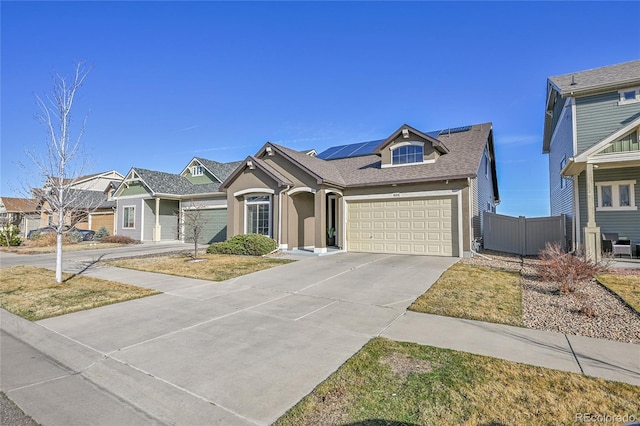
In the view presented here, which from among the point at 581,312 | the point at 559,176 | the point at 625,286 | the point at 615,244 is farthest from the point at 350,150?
the point at 581,312

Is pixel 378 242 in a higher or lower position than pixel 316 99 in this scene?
Result: lower

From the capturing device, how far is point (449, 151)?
53.4 feet

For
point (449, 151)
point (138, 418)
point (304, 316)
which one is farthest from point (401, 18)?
point (138, 418)

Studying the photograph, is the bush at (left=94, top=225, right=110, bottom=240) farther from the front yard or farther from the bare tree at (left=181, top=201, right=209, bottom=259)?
the front yard

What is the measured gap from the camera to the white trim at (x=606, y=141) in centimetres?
1148

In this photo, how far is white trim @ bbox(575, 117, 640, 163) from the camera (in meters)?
11.5

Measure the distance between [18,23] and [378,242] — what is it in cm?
1565

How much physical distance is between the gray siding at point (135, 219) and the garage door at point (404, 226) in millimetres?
17504

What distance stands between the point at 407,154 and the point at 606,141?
764 cm

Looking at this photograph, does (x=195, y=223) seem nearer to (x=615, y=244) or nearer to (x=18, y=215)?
(x=615, y=244)

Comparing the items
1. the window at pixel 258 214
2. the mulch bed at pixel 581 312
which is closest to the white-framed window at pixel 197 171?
the window at pixel 258 214

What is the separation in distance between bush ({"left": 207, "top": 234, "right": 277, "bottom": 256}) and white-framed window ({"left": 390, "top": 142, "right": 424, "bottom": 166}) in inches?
303

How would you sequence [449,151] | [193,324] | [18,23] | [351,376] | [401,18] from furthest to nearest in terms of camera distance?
[449,151] < [401,18] < [18,23] < [193,324] < [351,376]

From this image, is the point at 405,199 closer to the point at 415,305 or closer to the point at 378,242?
the point at 378,242
